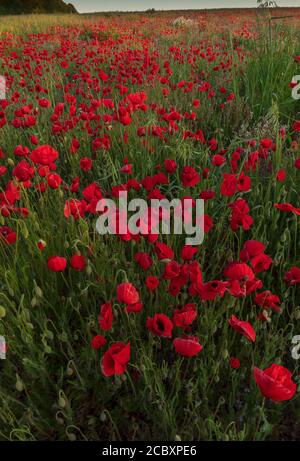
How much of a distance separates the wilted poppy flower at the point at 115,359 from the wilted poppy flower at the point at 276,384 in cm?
38

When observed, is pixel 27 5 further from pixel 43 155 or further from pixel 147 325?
pixel 147 325

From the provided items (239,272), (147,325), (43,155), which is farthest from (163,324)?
(43,155)

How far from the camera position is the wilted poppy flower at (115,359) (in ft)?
4.10

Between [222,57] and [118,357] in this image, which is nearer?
[118,357]

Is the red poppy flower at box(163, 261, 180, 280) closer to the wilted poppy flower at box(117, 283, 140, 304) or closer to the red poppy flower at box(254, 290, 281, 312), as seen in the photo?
the wilted poppy flower at box(117, 283, 140, 304)

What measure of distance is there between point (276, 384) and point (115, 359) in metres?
0.46

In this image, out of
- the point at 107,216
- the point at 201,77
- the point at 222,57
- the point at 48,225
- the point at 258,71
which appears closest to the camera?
the point at 107,216

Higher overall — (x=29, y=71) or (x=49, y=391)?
(x=29, y=71)

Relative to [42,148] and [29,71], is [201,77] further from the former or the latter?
[42,148]

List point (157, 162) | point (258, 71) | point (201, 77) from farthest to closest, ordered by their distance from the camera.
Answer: point (201, 77)
point (258, 71)
point (157, 162)

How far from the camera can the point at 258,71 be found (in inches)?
176

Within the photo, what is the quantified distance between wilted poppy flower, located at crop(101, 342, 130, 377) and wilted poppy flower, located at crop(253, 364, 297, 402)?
381 millimetres

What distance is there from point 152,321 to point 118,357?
0.61 ft
